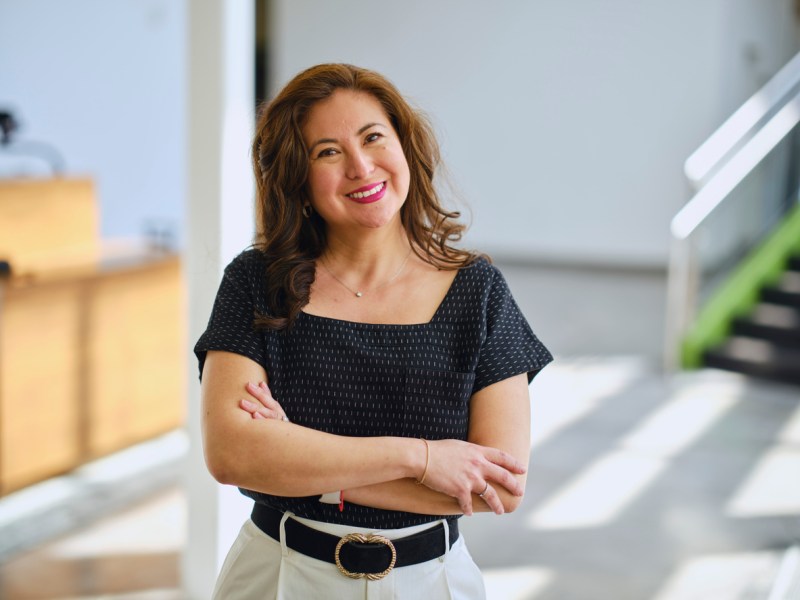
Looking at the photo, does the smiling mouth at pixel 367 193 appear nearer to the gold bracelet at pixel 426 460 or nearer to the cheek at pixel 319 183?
the cheek at pixel 319 183

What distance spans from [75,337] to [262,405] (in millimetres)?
3543

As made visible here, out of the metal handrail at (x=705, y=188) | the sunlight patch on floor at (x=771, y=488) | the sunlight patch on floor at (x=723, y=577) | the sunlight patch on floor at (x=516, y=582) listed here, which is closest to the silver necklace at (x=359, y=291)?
the sunlight patch on floor at (x=516, y=582)

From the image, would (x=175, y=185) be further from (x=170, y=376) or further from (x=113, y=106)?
(x=170, y=376)

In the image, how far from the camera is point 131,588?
389cm

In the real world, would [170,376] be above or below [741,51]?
below

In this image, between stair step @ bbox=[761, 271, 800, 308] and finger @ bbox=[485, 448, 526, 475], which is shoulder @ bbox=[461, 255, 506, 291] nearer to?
finger @ bbox=[485, 448, 526, 475]

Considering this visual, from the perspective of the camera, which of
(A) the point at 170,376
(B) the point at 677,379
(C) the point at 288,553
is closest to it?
(C) the point at 288,553

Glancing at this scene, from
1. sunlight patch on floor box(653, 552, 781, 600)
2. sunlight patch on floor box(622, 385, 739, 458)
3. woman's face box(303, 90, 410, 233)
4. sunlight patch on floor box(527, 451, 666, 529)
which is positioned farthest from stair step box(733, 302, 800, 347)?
woman's face box(303, 90, 410, 233)

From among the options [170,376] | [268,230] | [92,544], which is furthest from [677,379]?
[268,230]

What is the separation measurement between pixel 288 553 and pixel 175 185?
8310mm

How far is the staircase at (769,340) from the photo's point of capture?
712cm

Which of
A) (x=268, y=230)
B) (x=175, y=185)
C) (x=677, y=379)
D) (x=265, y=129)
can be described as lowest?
(x=677, y=379)

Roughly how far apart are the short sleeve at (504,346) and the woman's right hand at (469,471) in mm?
126

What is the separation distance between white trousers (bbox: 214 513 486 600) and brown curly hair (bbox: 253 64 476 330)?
39cm
